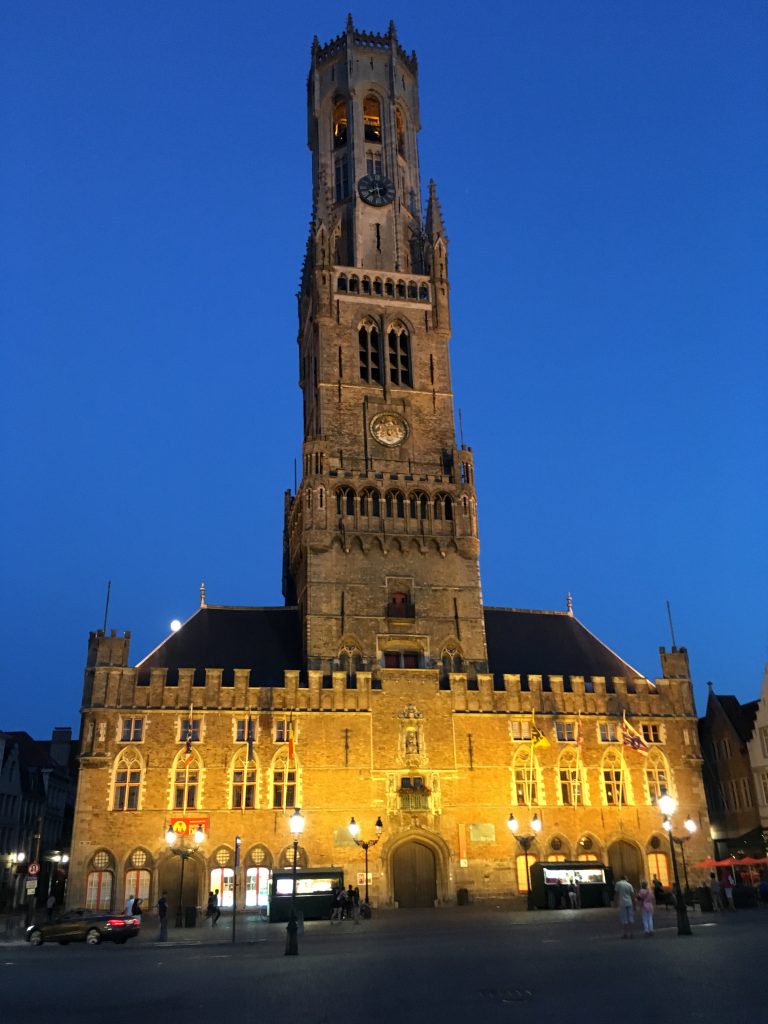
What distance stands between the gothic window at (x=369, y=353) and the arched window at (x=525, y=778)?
958 inches

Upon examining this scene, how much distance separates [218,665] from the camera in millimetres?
47969

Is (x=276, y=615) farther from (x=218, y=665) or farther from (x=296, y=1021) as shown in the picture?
(x=296, y=1021)

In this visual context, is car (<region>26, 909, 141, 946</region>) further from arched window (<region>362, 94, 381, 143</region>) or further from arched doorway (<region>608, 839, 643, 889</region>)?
arched window (<region>362, 94, 381, 143</region>)

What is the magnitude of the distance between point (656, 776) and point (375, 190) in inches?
1649

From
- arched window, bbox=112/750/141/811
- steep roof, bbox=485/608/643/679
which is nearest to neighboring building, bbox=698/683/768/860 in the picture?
steep roof, bbox=485/608/643/679

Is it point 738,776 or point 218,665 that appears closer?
point 218,665

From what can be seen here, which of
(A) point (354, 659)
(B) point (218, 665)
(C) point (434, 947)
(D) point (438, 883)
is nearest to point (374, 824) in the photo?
(D) point (438, 883)

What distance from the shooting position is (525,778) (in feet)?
154

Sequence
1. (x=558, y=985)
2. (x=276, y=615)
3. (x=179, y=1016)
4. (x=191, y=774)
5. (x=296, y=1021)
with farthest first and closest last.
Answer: (x=276, y=615) < (x=191, y=774) < (x=558, y=985) < (x=179, y=1016) < (x=296, y=1021)

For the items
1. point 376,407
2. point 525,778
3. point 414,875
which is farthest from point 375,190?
point 414,875

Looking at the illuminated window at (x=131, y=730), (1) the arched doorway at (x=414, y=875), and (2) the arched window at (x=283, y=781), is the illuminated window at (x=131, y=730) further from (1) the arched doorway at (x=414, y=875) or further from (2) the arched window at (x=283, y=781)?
(1) the arched doorway at (x=414, y=875)

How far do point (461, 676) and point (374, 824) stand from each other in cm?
904

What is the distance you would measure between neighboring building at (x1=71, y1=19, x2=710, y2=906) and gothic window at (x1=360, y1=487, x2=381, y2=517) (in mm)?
88

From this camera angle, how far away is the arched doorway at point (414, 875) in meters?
44.3
